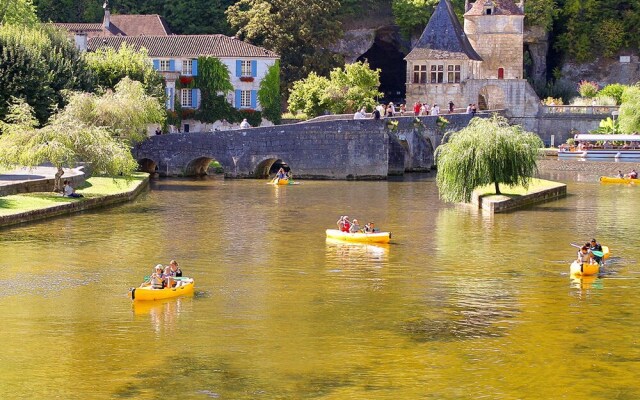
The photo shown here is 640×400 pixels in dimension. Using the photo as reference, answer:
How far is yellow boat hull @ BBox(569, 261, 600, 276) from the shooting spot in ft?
163

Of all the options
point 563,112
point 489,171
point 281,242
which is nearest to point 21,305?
point 281,242

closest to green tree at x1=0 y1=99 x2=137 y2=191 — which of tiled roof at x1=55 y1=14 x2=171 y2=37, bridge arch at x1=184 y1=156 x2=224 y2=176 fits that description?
bridge arch at x1=184 y1=156 x2=224 y2=176

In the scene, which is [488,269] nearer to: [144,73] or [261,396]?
[261,396]

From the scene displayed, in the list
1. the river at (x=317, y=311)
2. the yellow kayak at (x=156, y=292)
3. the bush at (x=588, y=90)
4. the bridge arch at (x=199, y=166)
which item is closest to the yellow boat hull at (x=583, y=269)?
the river at (x=317, y=311)

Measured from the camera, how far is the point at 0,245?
180 feet

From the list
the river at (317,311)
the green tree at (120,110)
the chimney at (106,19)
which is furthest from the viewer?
the chimney at (106,19)

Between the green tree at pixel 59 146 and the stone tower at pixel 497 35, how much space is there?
169 ft

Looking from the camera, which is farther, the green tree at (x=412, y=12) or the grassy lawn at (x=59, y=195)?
the green tree at (x=412, y=12)

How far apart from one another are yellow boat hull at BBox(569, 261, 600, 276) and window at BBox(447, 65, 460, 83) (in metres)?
67.0

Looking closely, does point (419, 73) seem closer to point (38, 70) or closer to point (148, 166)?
point (148, 166)

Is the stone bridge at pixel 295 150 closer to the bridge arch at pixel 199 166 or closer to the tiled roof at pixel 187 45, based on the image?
the bridge arch at pixel 199 166

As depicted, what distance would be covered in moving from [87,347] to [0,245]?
18502 millimetres

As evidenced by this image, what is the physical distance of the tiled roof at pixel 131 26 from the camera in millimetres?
119438

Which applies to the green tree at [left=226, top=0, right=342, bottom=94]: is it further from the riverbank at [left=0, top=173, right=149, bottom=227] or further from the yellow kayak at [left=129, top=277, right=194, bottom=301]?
the yellow kayak at [left=129, top=277, right=194, bottom=301]
